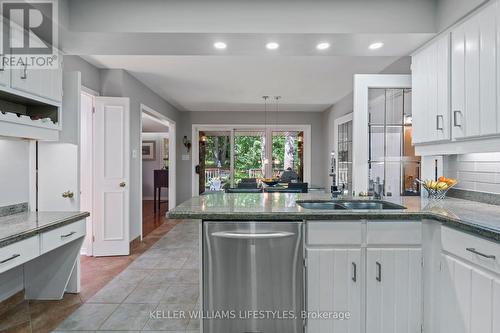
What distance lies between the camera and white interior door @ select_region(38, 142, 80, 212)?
2627mm

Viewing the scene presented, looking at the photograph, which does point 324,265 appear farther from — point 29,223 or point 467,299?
point 29,223

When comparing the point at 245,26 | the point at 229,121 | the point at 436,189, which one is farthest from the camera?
the point at 229,121

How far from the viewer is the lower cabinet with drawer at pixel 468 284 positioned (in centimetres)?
140

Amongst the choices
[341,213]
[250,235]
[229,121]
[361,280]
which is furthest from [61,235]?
[229,121]

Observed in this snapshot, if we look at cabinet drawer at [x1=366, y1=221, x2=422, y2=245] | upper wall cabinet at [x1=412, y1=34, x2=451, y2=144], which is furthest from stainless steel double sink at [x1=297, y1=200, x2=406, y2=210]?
upper wall cabinet at [x1=412, y1=34, x2=451, y2=144]

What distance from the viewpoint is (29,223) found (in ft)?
6.72

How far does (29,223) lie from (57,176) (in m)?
0.70

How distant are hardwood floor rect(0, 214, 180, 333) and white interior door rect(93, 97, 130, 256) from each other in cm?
24

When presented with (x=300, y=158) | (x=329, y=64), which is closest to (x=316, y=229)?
(x=329, y=64)

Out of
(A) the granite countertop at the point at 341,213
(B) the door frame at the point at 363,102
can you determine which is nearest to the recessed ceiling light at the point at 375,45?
(B) the door frame at the point at 363,102

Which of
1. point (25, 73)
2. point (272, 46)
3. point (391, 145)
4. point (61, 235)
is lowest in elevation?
point (61, 235)

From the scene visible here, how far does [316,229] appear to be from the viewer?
1847 mm

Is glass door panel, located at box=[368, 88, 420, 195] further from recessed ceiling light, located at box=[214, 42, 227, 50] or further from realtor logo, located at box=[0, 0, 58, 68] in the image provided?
realtor logo, located at box=[0, 0, 58, 68]

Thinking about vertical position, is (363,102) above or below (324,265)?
above
